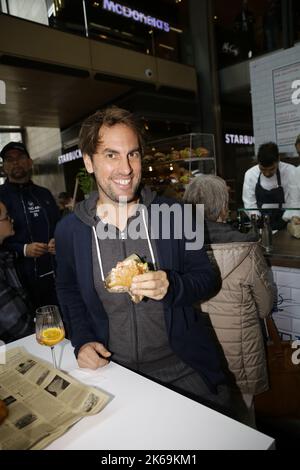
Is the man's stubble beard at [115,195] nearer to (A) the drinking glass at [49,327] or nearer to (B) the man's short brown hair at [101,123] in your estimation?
(B) the man's short brown hair at [101,123]

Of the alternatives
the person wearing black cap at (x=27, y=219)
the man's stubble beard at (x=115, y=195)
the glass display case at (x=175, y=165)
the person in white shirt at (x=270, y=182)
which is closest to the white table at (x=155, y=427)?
the man's stubble beard at (x=115, y=195)

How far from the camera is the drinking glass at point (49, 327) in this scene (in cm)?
140

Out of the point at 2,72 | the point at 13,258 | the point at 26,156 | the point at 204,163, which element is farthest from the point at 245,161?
the point at 13,258

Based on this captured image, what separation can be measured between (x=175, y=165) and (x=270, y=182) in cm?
158

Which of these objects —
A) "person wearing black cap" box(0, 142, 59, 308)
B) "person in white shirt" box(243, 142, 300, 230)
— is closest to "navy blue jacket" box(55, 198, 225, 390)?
"person wearing black cap" box(0, 142, 59, 308)

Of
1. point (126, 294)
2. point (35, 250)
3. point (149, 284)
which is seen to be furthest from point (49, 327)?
point (35, 250)

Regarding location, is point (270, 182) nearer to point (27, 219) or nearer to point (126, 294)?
point (27, 219)

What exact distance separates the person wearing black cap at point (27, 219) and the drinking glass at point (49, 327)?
212 cm

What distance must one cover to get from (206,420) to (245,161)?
27.8ft

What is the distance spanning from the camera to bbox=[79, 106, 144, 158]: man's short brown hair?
156 centimetres

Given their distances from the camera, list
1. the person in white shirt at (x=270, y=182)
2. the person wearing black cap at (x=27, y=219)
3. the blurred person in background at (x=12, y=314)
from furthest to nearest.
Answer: the person in white shirt at (x=270, y=182) → the person wearing black cap at (x=27, y=219) → the blurred person in background at (x=12, y=314)

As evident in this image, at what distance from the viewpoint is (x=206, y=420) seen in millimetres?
1005

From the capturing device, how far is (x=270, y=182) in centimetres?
446
